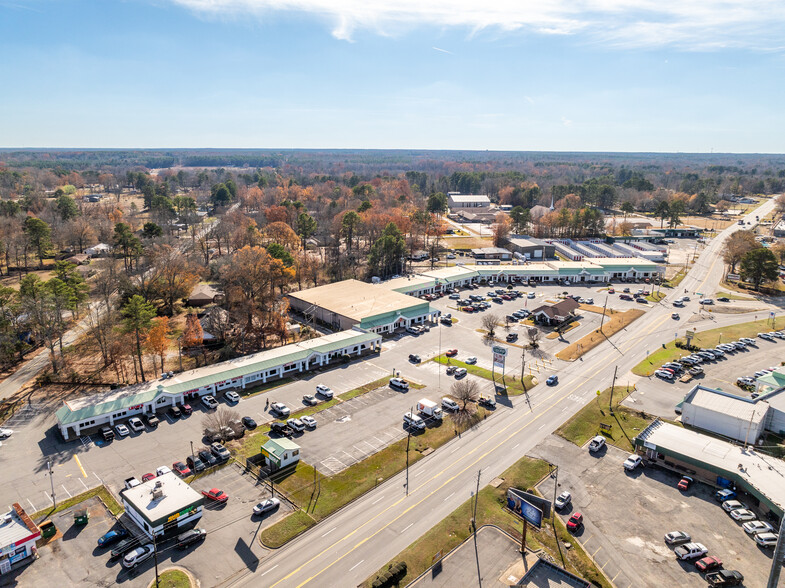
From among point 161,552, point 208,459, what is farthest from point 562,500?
point 208,459

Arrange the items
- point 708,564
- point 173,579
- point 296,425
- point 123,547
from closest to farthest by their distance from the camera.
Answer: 1. point 173,579
2. point 708,564
3. point 123,547
4. point 296,425

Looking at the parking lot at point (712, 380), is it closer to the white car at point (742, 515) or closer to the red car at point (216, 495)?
the white car at point (742, 515)

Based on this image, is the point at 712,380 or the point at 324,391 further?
the point at 712,380

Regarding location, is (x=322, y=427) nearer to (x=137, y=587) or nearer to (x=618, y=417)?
(x=137, y=587)

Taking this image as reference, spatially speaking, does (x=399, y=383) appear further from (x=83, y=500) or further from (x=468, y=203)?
(x=468, y=203)

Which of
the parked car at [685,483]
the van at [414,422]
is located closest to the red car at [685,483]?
the parked car at [685,483]

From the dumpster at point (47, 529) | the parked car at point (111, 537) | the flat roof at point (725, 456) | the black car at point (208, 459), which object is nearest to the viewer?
the parked car at point (111, 537)

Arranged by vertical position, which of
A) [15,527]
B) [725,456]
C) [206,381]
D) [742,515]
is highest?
[206,381]
